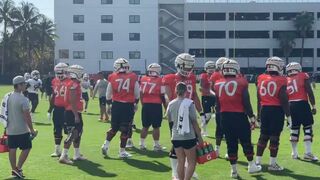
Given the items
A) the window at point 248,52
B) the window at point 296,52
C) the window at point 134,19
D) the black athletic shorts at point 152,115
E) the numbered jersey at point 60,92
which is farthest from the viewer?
the window at point 296,52

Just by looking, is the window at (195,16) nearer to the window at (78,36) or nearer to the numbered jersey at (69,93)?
the window at (78,36)

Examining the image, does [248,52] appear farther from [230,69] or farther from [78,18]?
[230,69]

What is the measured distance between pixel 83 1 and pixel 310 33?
38884mm

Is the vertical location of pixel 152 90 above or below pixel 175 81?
below

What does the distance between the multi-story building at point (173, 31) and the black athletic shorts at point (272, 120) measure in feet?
246

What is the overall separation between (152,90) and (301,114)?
4.03 metres

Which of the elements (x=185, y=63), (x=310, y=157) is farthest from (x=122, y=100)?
(x=310, y=157)

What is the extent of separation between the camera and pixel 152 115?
1488cm

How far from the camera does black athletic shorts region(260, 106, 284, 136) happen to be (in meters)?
11.9

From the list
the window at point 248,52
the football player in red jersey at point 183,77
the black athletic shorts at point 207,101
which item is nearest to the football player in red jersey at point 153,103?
the football player in red jersey at point 183,77

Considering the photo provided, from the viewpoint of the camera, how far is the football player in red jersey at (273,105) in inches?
465

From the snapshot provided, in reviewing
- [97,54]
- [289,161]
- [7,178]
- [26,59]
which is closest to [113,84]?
[7,178]

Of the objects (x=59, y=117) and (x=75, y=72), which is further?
(x=59, y=117)

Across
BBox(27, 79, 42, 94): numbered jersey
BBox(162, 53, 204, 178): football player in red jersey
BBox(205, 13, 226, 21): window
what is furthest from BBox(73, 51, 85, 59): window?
BBox(162, 53, 204, 178): football player in red jersey
